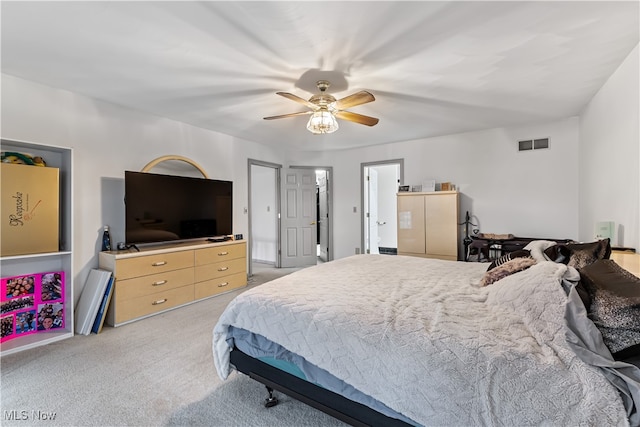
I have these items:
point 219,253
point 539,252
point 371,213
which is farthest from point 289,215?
point 539,252

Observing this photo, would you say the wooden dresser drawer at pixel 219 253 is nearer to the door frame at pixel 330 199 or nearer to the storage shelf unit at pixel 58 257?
the storage shelf unit at pixel 58 257

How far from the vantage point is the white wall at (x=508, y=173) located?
3992 millimetres

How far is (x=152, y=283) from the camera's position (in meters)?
3.26

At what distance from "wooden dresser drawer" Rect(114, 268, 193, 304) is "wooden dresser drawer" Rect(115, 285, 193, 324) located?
4 cm

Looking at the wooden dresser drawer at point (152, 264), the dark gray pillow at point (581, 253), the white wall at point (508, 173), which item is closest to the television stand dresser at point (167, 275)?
the wooden dresser drawer at point (152, 264)

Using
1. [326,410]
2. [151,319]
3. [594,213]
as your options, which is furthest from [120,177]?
[594,213]

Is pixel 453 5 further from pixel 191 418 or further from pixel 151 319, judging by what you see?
pixel 151 319

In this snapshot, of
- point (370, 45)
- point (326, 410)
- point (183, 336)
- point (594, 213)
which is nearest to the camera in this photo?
point (326, 410)

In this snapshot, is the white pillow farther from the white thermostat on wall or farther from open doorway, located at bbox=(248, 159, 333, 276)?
open doorway, located at bbox=(248, 159, 333, 276)

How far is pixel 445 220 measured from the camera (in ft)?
14.8

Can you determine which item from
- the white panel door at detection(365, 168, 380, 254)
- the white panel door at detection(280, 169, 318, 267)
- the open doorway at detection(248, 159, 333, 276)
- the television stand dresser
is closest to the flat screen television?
the television stand dresser

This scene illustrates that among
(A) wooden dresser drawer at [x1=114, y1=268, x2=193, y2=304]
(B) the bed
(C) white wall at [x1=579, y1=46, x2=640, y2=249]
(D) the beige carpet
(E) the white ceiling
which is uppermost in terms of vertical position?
(E) the white ceiling

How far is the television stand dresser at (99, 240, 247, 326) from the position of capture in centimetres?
303

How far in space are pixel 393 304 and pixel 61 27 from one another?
2.73 m
